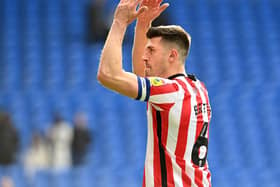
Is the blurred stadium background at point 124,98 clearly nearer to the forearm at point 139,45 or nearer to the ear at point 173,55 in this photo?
the forearm at point 139,45

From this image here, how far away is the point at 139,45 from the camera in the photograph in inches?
207

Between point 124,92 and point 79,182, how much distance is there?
1008 centimetres

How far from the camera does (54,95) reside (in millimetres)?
17328

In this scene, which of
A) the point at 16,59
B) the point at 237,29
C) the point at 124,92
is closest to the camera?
the point at 124,92

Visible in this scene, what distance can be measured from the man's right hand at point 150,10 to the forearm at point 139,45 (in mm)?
34

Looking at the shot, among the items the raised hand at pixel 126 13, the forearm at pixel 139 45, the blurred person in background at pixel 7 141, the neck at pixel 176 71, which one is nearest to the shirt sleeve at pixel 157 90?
the neck at pixel 176 71

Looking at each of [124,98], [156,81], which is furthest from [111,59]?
[124,98]

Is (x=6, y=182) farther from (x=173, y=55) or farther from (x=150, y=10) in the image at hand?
(x=173, y=55)

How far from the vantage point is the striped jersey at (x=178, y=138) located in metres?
4.57

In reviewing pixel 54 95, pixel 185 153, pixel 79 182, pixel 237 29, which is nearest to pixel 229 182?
pixel 79 182

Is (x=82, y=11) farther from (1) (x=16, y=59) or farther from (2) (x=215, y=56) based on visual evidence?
(2) (x=215, y=56)

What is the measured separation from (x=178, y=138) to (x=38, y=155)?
34.6ft

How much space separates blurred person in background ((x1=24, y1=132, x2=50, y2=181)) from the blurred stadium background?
0.22 metres

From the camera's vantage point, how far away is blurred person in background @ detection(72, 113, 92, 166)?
14.8 m
